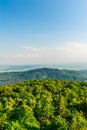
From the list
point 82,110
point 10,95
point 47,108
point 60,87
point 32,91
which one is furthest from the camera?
point 60,87

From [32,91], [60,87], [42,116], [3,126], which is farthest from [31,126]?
[60,87]

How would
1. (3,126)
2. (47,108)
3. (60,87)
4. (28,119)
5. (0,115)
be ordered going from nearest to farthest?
(3,126) < (28,119) < (0,115) < (47,108) < (60,87)

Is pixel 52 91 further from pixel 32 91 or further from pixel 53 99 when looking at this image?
pixel 53 99

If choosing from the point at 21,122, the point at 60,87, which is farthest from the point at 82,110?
the point at 60,87

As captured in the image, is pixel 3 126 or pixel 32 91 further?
pixel 32 91

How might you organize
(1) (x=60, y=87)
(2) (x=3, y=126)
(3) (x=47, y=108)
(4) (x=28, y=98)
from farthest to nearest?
1. (1) (x=60, y=87)
2. (4) (x=28, y=98)
3. (3) (x=47, y=108)
4. (2) (x=3, y=126)

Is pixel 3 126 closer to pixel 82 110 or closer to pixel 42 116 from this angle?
pixel 42 116
